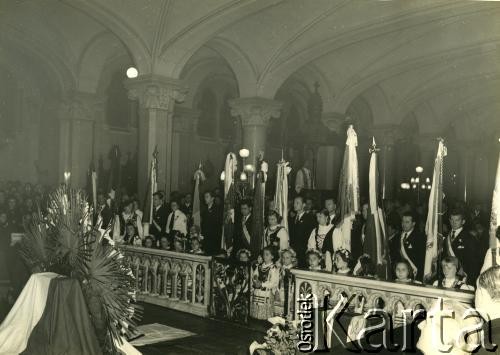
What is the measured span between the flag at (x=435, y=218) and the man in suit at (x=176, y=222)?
467cm

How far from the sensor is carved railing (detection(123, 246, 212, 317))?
821 cm

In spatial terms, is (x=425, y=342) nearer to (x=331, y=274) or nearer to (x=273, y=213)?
(x=331, y=274)

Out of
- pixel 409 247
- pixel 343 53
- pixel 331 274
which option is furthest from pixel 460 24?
pixel 331 274

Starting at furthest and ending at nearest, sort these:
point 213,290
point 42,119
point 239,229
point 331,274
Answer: point 42,119, point 239,229, point 213,290, point 331,274

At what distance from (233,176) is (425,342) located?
5886 mm

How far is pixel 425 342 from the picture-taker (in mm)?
3172

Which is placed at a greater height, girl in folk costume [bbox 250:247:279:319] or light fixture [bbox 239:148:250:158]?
light fixture [bbox 239:148:250:158]

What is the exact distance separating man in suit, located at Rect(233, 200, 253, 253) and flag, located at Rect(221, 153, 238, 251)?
169 mm

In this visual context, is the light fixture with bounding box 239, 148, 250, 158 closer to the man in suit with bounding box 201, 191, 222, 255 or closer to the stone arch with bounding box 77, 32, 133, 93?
the stone arch with bounding box 77, 32, 133, 93

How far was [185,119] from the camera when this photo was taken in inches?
806

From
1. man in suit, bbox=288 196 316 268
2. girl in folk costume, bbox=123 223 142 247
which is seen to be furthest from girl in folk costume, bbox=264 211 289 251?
girl in folk costume, bbox=123 223 142 247

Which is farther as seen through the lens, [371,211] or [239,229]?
[239,229]

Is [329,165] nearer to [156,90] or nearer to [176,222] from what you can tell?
[156,90]

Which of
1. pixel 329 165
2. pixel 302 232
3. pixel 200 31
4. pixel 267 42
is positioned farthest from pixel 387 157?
pixel 302 232
